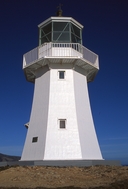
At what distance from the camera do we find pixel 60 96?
51.3 ft

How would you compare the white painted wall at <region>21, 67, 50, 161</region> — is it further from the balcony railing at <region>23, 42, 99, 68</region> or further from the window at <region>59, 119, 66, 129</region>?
the balcony railing at <region>23, 42, 99, 68</region>

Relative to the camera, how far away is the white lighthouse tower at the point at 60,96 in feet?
46.6

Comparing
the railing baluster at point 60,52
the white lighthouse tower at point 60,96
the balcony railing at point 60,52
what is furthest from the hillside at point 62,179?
the railing baluster at point 60,52

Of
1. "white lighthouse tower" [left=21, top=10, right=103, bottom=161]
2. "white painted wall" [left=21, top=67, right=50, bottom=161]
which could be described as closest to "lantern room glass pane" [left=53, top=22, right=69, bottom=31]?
"white lighthouse tower" [left=21, top=10, right=103, bottom=161]

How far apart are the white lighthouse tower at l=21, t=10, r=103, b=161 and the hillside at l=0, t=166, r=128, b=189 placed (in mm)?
3527

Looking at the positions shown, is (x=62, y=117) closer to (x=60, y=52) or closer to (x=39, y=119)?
(x=39, y=119)

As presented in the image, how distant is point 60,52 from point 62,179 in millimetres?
9780

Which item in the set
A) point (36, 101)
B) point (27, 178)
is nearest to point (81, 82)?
point (36, 101)

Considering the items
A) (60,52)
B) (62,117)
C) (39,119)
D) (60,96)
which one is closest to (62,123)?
(62,117)

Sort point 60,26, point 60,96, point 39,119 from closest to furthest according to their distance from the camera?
point 39,119, point 60,96, point 60,26

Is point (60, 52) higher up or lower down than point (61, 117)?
higher up

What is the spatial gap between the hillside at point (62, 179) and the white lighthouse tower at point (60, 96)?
3527 millimetres

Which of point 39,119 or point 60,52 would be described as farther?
point 60,52

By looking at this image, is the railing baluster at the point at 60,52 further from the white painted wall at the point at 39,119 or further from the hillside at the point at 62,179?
the hillside at the point at 62,179
